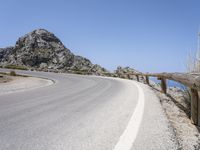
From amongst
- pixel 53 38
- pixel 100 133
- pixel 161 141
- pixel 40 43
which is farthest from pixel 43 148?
pixel 53 38

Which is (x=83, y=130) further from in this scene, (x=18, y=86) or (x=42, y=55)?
(x=42, y=55)

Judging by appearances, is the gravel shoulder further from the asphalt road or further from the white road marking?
the white road marking

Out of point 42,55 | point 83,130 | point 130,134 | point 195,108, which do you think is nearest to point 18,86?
point 195,108

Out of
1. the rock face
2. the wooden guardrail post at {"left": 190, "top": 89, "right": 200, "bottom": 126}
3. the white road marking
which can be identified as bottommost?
the white road marking

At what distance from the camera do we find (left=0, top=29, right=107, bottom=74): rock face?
79.2m

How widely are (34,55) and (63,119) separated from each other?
81380 mm

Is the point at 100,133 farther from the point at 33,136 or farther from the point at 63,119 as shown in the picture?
the point at 63,119

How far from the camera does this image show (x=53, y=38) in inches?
3903

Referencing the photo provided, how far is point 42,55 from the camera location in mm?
85125

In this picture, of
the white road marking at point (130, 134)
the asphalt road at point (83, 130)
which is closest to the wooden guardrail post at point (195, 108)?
the asphalt road at point (83, 130)

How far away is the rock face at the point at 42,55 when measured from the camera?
79188 millimetres

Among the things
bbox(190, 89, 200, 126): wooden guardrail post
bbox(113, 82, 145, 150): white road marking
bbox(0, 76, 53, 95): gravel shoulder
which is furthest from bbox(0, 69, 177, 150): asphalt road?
bbox(0, 76, 53, 95): gravel shoulder

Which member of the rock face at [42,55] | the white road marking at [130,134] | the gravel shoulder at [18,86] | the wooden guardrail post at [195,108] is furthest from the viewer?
the rock face at [42,55]

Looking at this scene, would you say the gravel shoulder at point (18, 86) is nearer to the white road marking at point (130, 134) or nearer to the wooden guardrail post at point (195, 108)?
the white road marking at point (130, 134)
